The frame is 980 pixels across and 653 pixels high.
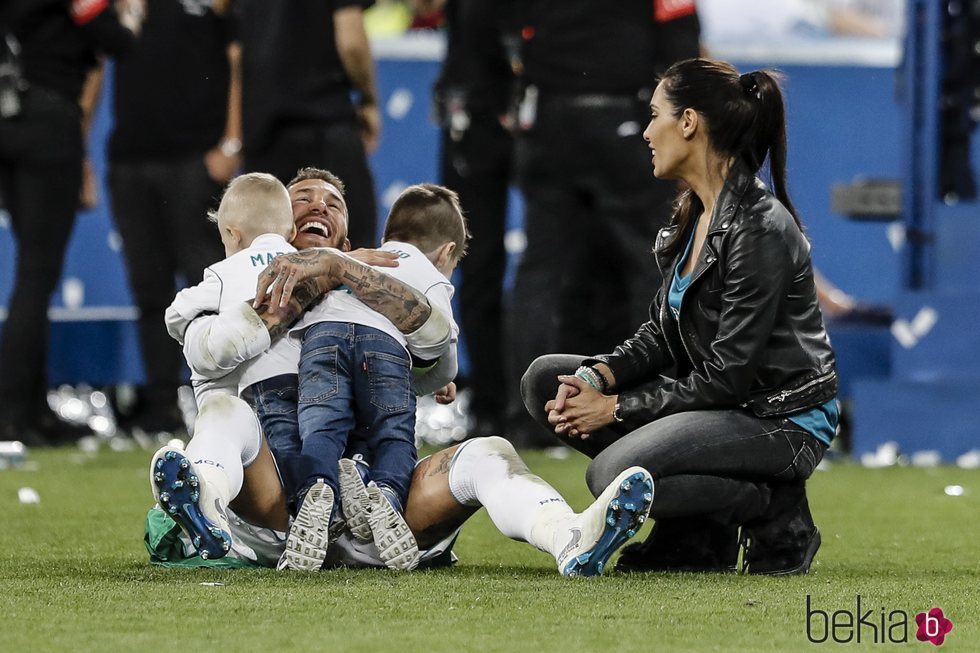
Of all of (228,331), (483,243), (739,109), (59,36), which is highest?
(739,109)

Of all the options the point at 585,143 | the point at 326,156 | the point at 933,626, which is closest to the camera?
the point at 933,626

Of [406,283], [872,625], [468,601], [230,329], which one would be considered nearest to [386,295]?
[406,283]

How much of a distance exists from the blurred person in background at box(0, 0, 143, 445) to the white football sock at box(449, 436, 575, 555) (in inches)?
144

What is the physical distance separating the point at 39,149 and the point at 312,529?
3752mm

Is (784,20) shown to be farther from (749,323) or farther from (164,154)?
(749,323)

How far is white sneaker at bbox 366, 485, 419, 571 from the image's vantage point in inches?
124

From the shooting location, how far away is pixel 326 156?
234 inches

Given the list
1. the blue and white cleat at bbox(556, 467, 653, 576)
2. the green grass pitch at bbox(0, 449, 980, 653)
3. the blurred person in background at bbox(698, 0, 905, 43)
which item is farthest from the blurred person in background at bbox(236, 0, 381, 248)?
the blurred person in background at bbox(698, 0, 905, 43)

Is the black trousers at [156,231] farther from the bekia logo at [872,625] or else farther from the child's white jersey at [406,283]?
the bekia logo at [872,625]

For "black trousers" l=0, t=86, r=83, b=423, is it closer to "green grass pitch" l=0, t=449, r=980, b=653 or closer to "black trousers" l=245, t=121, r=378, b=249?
"black trousers" l=245, t=121, r=378, b=249

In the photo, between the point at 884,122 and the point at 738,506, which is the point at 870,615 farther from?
the point at 884,122

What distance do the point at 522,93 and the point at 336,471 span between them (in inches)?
134

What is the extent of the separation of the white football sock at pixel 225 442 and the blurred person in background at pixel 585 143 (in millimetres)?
3056

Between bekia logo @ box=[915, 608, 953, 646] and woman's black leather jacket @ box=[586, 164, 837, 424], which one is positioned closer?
bekia logo @ box=[915, 608, 953, 646]
